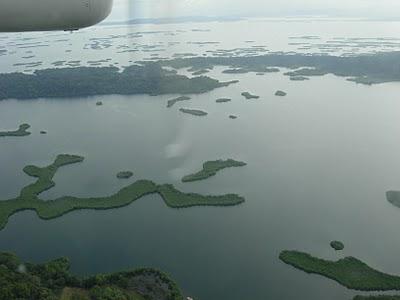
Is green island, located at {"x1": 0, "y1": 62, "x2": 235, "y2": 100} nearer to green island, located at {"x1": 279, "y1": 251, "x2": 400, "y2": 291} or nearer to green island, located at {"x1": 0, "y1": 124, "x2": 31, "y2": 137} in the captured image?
green island, located at {"x1": 0, "y1": 124, "x2": 31, "y2": 137}

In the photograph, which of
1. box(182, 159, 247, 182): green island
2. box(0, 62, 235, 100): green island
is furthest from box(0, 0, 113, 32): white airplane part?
box(0, 62, 235, 100): green island

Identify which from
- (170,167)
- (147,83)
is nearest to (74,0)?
(170,167)

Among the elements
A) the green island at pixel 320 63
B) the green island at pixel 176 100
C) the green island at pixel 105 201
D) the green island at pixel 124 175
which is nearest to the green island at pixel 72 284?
the green island at pixel 105 201

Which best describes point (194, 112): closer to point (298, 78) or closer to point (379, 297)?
point (298, 78)

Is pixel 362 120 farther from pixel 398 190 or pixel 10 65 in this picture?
pixel 10 65

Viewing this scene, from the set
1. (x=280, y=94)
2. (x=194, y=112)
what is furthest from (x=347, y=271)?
(x=280, y=94)

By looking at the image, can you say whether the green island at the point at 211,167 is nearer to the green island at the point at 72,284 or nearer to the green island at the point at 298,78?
the green island at the point at 72,284
